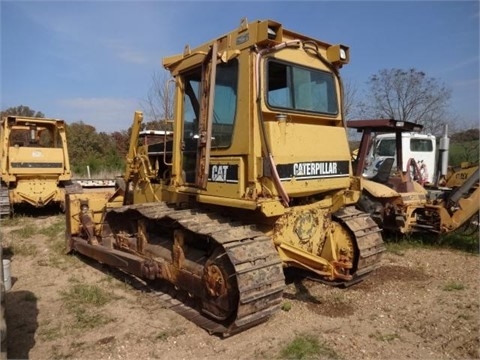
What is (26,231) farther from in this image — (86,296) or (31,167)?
(86,296)

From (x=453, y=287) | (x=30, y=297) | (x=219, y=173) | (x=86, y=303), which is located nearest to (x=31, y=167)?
(x=30, y=297)

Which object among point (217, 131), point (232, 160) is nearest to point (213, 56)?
point (217, 131)

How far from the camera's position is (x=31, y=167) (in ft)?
36.7

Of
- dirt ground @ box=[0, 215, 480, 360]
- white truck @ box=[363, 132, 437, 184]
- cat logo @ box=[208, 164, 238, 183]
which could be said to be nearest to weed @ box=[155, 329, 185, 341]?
dirt ground @ box=[0, 215, 480, 360]

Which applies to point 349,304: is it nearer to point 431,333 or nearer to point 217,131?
point 431,333

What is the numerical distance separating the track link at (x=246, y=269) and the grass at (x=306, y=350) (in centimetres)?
35

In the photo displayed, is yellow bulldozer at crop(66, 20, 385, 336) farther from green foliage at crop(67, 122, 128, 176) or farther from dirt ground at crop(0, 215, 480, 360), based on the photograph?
green foliage at crop(67, 122, 128, 176)

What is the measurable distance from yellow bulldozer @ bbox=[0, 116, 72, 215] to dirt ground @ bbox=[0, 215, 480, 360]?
5434 mm

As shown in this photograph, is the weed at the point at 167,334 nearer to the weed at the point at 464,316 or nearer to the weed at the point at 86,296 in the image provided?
the weed at the point at 86,296

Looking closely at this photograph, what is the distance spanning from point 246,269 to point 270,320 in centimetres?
93

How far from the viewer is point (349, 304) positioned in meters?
4.75

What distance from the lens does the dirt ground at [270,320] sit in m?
3.70

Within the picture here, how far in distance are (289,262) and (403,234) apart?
427 centimetres

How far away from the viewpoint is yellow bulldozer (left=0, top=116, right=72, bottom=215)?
1088 cm
